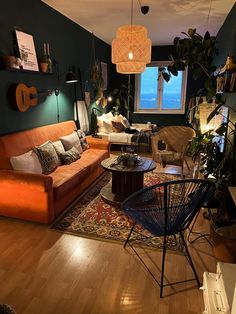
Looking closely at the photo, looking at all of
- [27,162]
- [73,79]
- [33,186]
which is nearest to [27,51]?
[73,79]

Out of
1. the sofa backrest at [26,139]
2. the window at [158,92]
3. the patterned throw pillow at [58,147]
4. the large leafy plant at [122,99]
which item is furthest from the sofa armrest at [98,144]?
the window at [158,92]

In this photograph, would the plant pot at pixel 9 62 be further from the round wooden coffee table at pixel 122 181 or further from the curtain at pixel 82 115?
the curtain at pixel 82 115

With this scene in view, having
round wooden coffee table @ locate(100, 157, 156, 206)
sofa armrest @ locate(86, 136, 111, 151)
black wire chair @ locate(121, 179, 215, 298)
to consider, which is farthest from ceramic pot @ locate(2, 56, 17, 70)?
black wire chair @ locate(121, 179, 215, 298)

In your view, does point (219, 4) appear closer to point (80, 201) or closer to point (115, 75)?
point (80, 201)

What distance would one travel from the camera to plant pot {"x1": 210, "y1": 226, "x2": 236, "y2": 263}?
1998 millimetres

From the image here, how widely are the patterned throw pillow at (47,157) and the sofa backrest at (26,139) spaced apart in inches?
5.1

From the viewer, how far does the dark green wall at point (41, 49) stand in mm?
2955

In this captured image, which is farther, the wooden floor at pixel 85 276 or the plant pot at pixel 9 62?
the plant pot at pixel 9 62

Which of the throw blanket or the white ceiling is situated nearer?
the white ceiling

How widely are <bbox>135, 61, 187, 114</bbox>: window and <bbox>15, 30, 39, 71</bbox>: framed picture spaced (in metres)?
4.20

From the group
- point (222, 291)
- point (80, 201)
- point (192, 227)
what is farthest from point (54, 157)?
point (222, 291)

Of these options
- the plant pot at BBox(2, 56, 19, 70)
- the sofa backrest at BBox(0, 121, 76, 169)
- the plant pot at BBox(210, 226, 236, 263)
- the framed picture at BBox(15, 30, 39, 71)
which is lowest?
the plant pot at BBox(210, 226, 236, 263)

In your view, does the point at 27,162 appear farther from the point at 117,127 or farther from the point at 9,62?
the point at 117,127

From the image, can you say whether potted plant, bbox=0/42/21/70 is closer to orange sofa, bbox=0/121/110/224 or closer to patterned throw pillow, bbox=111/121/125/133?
orange sofa, bbox=0/121/110/224
